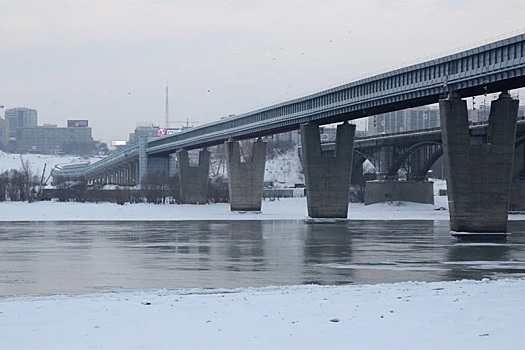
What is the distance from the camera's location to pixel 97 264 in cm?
3741

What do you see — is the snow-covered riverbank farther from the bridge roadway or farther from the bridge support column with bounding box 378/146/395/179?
the bridge support column with bounding box 378/146/395/179

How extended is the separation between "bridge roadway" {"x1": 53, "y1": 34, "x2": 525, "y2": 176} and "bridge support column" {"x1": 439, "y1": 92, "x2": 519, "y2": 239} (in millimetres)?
2340

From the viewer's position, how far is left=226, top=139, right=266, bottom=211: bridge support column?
109 meters

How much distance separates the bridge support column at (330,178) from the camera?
8638cm

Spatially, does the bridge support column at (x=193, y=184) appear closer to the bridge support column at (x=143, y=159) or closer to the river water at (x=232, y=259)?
the bridge support column at (x=143, y=159)

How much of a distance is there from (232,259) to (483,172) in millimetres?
23425

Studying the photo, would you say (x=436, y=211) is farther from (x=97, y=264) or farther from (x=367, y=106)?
(x=97, y=264)

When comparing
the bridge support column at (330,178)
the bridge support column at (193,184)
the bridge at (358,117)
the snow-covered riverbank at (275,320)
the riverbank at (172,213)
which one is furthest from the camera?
the bridge support column at (193,184)

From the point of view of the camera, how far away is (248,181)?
10969cm

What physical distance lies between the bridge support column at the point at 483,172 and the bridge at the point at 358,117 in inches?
2.7

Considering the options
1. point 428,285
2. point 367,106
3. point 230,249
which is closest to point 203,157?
point 367,106

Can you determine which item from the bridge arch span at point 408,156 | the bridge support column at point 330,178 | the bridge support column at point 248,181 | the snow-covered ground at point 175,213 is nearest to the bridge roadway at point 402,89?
the bridge support column at point 330,178

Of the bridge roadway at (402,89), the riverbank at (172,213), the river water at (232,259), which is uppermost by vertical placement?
the bridge roadway at (402,89)

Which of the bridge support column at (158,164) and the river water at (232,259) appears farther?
the bridge support column at (158,164)
